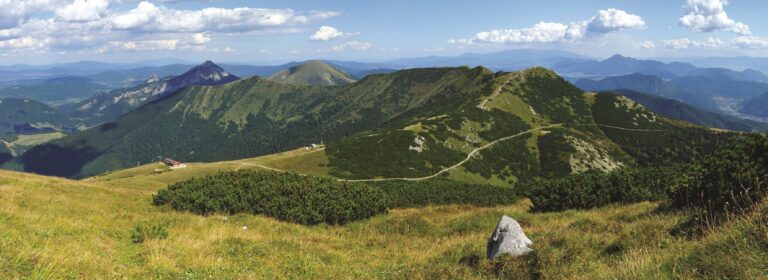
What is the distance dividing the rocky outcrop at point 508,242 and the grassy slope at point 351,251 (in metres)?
0.55

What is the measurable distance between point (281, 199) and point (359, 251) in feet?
44.3

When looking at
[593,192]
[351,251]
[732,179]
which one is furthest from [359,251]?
[593,192]

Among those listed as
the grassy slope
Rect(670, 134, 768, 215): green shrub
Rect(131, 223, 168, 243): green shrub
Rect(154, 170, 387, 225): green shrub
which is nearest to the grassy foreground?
the grassy slope

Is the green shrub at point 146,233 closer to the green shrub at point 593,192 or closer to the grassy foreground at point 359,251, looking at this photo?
the grassy foreground at point 359,251

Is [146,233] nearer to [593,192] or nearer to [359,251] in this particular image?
[359,251]

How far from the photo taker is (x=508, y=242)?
14.5 meters

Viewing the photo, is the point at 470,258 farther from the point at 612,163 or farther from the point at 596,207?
the point at 612,163

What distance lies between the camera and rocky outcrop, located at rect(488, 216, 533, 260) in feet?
45.9

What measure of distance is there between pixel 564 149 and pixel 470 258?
7662 inches

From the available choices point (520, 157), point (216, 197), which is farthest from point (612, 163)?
point (216, 197)

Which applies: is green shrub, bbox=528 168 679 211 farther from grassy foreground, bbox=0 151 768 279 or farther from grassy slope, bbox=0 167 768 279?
grassy foreground, bbox=0 151 768 279

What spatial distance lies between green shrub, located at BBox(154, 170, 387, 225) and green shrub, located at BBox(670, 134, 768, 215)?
66.2ft

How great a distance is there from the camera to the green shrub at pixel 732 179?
13.5m

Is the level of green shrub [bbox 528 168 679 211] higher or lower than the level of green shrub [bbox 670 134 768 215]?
lower
